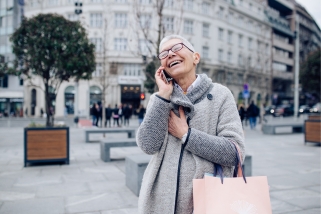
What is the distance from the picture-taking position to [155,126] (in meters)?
1.62

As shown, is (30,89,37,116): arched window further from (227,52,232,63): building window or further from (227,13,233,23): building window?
(227,13,233,23): building window

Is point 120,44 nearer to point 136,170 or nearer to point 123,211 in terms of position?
point 136,170

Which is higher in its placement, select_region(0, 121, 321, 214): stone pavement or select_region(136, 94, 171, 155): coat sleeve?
select_region(136, 94, 171, 155): coat sleeve

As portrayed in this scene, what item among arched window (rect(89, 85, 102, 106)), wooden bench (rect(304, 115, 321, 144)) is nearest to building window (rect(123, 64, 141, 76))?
arched window (rect(89, 85, 102, 106))

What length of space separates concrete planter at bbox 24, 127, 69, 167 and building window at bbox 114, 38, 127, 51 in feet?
95.2

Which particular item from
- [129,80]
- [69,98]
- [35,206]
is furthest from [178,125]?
[69,98]

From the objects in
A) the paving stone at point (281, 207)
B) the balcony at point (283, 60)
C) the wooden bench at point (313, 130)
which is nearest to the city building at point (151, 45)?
the balcony at point (283, 60)

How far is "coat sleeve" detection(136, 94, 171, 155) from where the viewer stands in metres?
1.62

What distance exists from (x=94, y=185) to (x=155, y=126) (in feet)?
14.0

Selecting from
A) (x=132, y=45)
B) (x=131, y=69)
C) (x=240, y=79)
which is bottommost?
(x=240, y=79)

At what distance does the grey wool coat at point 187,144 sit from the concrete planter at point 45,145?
6.03 m

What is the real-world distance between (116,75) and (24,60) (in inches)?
1015

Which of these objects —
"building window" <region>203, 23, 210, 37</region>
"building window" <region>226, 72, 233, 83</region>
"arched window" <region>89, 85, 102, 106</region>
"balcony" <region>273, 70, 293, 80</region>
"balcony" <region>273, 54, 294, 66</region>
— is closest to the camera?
"arched window" <region>89, 85, 102, 106</region>

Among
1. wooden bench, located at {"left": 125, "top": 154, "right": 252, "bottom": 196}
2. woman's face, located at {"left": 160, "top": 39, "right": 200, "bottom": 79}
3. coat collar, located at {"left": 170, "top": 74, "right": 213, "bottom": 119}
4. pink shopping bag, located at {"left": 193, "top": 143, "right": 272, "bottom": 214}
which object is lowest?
wooden bench, located at {"left": 125, "top": 154, "right": 252, "bottom": 196}
